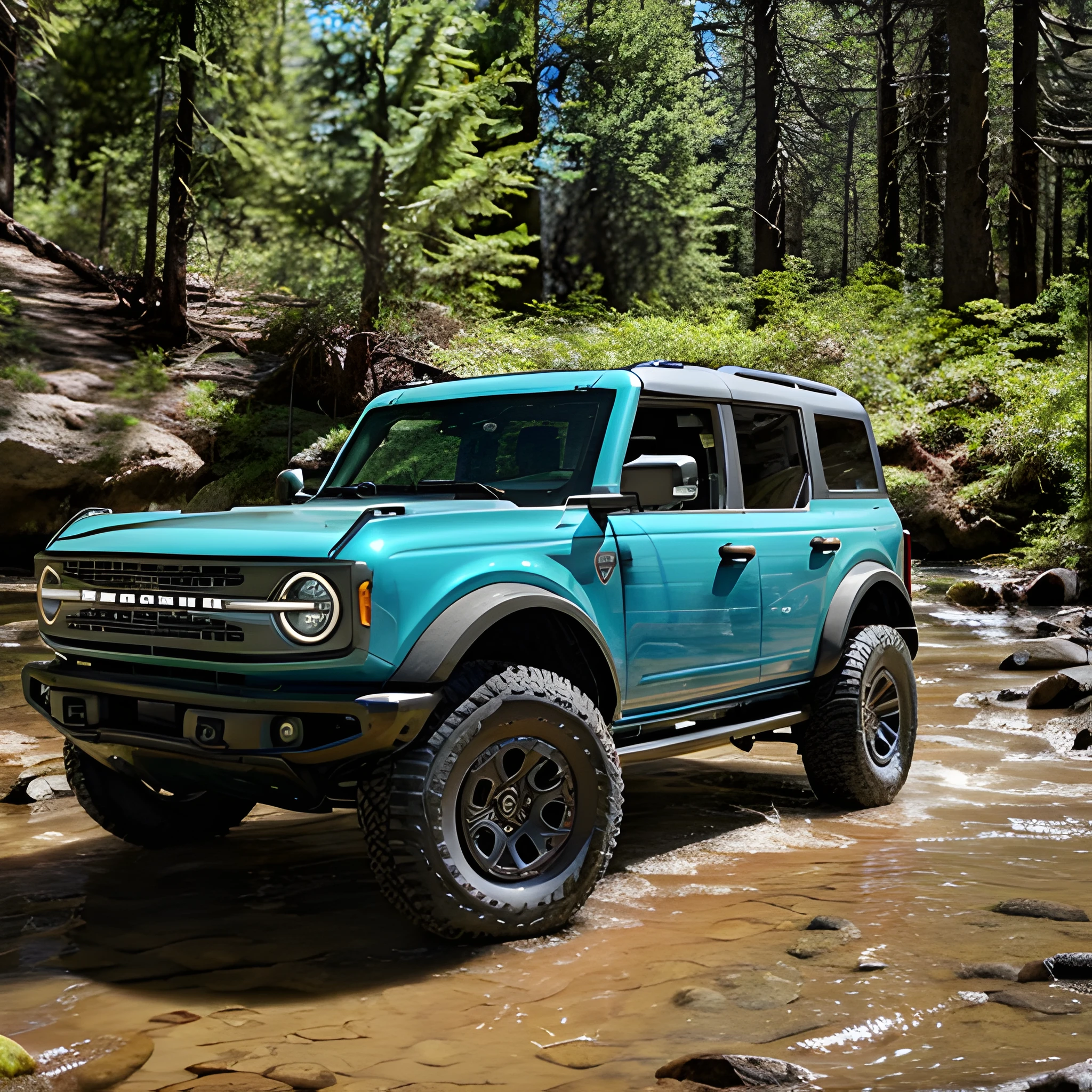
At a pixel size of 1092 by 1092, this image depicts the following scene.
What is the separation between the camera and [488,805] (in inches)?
158

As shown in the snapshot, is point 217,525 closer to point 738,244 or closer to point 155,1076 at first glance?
point 155,1076

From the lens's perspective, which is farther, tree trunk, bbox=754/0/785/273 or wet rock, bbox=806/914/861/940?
tree trunk, bbox=754/0/785/273

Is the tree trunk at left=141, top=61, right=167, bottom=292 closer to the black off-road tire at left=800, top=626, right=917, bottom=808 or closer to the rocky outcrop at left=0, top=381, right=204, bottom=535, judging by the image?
the rocky outcrop at left=0, top=381, right=204, bottom=535

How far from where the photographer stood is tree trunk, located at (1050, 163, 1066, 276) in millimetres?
37906

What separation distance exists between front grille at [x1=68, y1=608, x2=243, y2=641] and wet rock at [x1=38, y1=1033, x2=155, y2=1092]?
120 cm

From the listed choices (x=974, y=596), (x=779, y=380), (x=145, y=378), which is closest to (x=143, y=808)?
(x=779, y=380)

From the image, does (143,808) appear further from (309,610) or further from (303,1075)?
(303,1075)

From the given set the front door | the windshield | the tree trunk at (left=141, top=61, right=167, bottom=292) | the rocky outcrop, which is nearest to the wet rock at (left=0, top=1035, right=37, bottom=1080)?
the front door

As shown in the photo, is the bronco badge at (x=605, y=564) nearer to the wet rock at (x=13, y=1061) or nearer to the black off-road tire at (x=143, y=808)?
the black off-road tire at (x=143, y=808)

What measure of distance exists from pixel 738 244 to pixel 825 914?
1540 inches

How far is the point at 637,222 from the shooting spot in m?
30.1

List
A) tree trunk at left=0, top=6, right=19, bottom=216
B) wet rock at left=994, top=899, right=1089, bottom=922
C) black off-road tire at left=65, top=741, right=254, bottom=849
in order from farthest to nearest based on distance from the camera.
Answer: tree trunk at left=0, top=6, right=19, bottom=216, black off-road tire at left=65, top=741, right=254, bottom=849, wet rock at left=994, top=899, right=1089, bottom=922

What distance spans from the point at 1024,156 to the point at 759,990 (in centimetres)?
2629

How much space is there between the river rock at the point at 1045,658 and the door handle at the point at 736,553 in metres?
6.36
